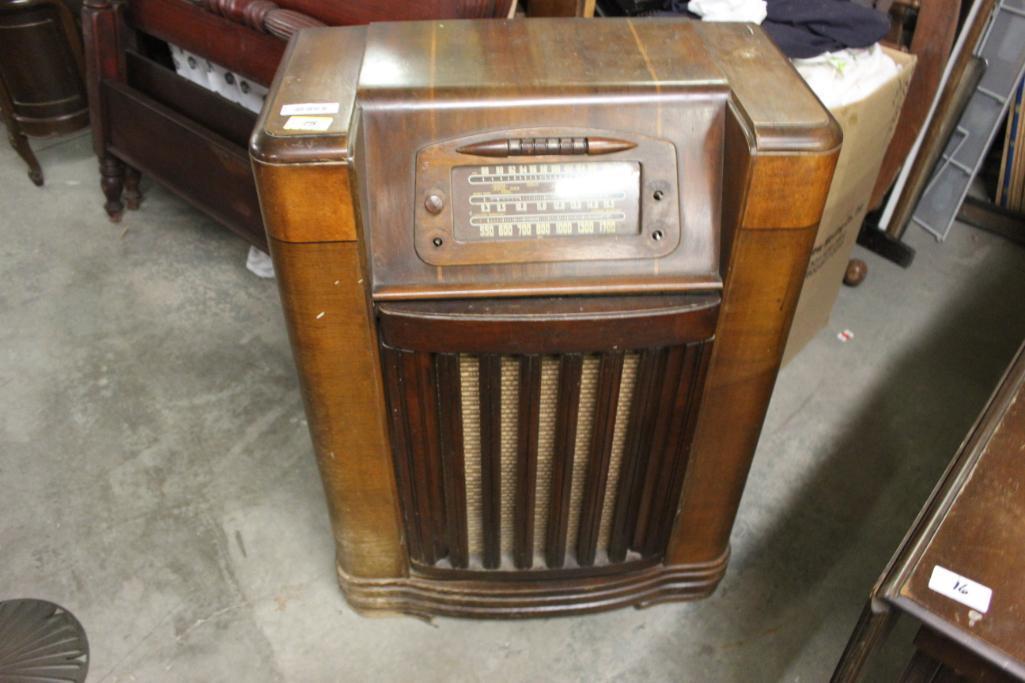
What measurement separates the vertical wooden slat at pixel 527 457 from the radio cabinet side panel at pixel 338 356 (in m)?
0.20

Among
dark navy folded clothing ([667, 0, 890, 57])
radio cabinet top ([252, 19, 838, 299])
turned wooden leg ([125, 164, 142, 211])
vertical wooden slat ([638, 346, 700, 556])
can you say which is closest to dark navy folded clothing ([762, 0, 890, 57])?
dark navy folded clothing ([667, 0, 890, 57])

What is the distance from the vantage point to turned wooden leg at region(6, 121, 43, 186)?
260 cm

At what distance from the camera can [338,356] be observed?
1100 millimetres

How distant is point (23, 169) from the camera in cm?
277

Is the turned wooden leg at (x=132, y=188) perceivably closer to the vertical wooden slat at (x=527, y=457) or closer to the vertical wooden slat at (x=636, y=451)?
the vertical wooden slat at (x=527, y=457)

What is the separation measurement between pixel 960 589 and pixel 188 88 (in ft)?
6.70

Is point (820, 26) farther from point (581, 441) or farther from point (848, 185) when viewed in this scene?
point (581, 441)

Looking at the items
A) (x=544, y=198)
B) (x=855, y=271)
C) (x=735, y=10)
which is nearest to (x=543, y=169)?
(x=544, y=198)

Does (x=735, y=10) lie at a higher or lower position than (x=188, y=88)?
higher

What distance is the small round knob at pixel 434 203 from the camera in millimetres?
1032

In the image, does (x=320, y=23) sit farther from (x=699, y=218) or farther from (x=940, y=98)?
(x=940, y=98)

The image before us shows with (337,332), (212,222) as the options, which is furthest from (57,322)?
(337,332)

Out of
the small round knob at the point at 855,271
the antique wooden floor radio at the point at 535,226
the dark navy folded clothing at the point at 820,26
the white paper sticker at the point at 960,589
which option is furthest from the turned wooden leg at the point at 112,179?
the white paper sticker at the point at 960,589

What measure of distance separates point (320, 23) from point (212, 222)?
39.3 inches
